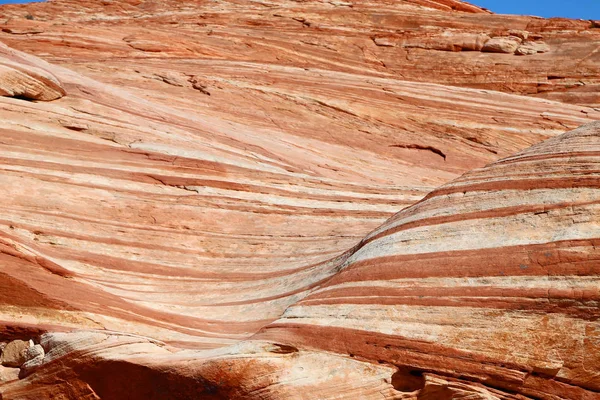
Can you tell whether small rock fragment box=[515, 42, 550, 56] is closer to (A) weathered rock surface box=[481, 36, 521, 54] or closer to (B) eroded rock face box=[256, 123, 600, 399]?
(A) weathered rock surface box=[481, 36, 521, 54]

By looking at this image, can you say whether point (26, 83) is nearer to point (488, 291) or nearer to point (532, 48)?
point (488, 291)

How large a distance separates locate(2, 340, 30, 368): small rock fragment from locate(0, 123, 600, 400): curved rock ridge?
1.77 ft

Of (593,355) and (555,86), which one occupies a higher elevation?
(555,86)

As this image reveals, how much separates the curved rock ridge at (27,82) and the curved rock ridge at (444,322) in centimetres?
622

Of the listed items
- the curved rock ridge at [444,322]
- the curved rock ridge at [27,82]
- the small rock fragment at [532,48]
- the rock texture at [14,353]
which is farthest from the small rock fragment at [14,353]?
the small rock fragment at [532,48]

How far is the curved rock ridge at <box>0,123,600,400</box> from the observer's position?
5672 mm

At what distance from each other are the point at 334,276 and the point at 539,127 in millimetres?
12589

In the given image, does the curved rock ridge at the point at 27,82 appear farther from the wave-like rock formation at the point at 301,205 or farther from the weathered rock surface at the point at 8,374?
the weathered rock surface at the point at 8,374

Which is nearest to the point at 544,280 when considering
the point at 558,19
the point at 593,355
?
the point at 593,355

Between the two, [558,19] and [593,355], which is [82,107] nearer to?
[593,355]

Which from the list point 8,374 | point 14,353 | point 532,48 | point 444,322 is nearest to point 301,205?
point 14,353

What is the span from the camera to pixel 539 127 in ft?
61.3

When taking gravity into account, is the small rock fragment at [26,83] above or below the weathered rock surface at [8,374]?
above

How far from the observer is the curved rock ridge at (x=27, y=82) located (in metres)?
12.6
